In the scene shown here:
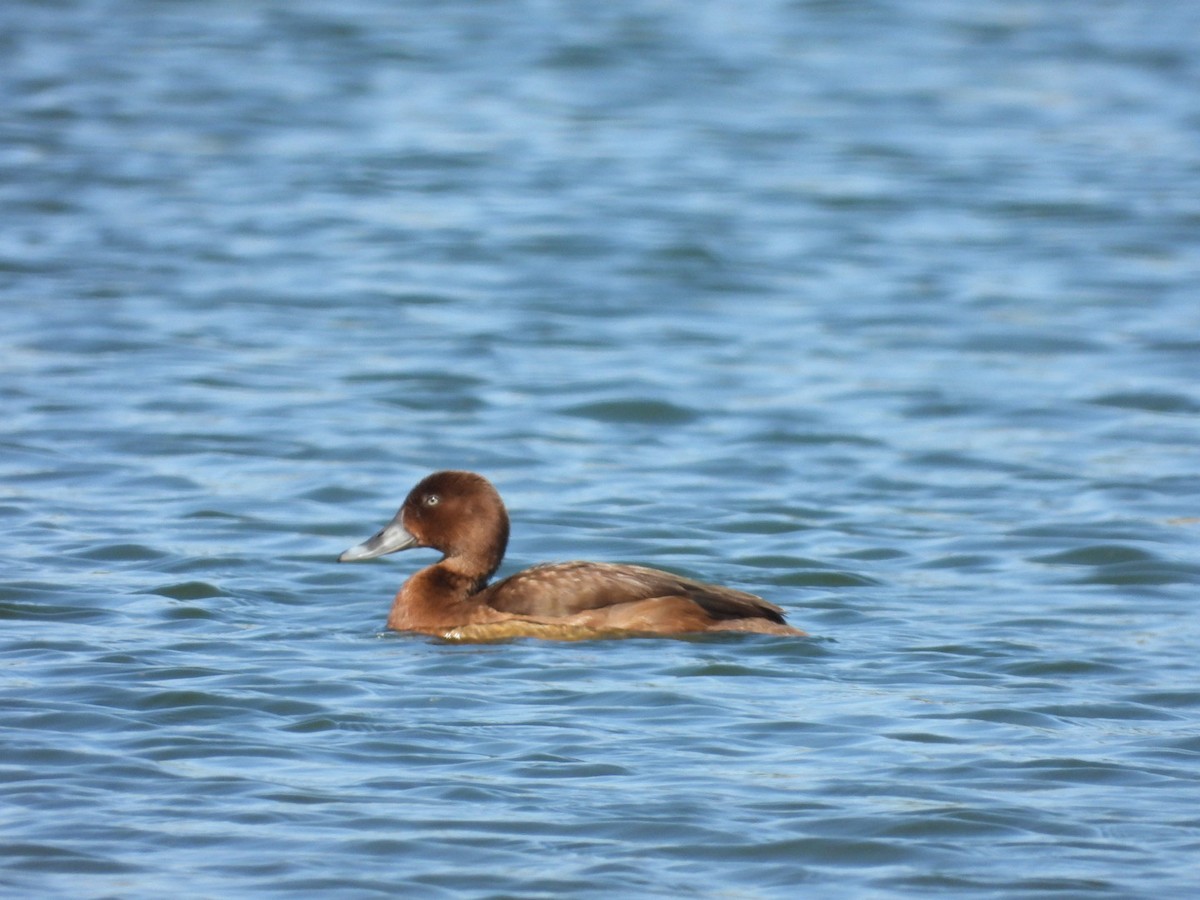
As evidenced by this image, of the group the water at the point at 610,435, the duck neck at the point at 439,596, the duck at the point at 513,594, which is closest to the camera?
the water at the point at 610,435

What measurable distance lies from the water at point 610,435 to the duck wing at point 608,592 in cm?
18

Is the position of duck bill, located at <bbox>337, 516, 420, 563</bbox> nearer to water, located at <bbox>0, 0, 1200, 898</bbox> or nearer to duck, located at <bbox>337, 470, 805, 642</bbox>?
duck, located at <bbox>337, 470, 805, 642</bbox>

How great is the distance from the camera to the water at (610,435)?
22.2 ft

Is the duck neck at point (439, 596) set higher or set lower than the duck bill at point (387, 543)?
lower

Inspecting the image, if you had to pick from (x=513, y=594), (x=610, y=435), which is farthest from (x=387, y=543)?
(x=610, y=435)

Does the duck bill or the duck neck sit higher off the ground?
the duck bill

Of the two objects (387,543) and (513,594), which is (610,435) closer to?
(387,543)

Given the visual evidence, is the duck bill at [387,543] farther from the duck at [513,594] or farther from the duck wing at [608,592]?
the duck wing at [608,592]

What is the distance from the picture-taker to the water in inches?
267

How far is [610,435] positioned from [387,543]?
138 inches

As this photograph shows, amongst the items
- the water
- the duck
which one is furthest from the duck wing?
the water

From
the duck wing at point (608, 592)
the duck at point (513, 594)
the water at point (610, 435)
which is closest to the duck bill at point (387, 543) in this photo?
the duck at point (513, 594)

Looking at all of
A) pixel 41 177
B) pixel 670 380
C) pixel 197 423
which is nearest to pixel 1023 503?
pixel 670 380

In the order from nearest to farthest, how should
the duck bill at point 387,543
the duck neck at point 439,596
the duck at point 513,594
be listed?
the duck at point 513,594
the duck neck at point 439,596
the duck bill at point 387,543
